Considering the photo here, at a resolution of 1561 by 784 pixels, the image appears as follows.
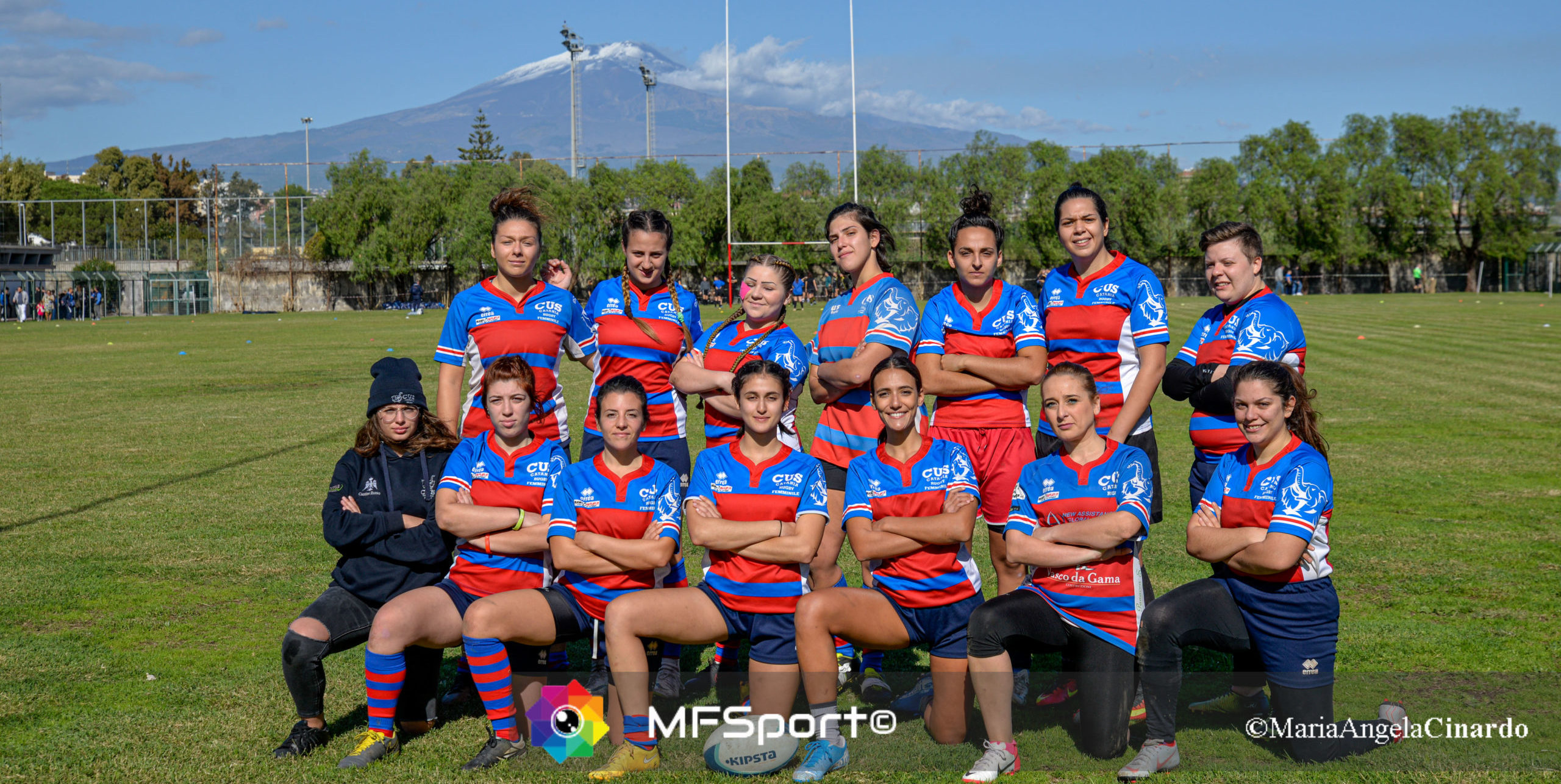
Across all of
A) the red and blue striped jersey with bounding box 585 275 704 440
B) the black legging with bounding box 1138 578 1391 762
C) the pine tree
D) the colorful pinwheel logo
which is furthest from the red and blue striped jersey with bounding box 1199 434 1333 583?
the pine tree

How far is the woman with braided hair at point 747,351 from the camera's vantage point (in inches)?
179

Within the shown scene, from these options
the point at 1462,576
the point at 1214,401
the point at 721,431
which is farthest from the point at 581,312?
the point at 1462,576

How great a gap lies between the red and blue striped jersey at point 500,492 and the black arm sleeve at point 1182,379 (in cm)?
252

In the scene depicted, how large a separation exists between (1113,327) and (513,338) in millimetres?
2579

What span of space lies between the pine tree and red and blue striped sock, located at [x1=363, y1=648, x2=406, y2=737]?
86.3 meters

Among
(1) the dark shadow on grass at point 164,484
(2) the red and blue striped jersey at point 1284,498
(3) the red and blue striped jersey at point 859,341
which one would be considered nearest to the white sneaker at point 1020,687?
(2) the red and blue striped jersey at point 1284,498

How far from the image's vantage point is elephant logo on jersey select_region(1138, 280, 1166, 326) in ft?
14.0

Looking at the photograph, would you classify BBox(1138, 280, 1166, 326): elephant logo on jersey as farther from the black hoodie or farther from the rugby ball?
the black hoodie

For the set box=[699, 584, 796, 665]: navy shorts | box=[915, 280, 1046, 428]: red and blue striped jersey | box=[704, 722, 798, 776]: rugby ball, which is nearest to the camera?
box=[704, 722, 798, 776]: rugby ball

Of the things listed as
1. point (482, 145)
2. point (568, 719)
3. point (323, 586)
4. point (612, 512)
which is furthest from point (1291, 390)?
point (482, 145)

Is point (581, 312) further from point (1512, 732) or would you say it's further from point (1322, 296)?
point (1322, 296)

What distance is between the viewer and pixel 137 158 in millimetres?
84688

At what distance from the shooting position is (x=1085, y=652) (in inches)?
146

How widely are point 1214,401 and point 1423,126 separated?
205 ft
